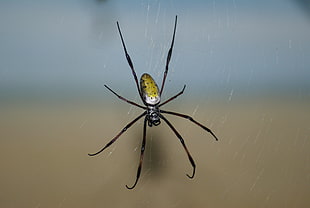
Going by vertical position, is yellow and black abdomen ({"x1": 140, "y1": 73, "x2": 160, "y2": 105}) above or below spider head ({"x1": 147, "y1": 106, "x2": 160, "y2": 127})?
above

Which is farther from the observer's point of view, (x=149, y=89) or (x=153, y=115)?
(x=153, y=115)

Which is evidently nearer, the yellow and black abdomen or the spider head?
the yellow and black abdomen

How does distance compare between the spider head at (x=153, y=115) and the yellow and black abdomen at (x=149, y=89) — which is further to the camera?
the spider head at (x=153, y=115)

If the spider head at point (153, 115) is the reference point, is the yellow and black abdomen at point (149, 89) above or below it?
above

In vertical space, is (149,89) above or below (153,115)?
above
